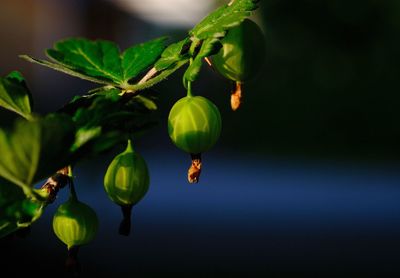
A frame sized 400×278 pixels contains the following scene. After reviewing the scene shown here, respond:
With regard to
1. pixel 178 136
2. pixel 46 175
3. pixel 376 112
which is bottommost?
pixel 46 175

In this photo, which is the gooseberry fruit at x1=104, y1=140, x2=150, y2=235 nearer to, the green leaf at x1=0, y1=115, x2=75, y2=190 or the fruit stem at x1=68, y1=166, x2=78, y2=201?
the fruit stem at x1=68, y1=166, x2=78, y2=201

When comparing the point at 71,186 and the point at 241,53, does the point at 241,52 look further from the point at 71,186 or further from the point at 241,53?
the point at 71,186

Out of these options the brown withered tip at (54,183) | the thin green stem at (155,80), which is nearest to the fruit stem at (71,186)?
the brown withered tip at (54,183)

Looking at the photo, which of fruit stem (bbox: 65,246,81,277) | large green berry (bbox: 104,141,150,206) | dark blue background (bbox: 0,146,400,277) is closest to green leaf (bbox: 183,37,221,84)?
large green berry (bbox: 104,141,150,206)

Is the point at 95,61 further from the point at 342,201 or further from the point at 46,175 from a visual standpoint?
the point at 342,201

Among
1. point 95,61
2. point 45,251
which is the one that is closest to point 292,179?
point 45,251

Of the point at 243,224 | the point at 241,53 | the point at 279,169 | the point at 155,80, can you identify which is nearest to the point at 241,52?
the point at 241,53
